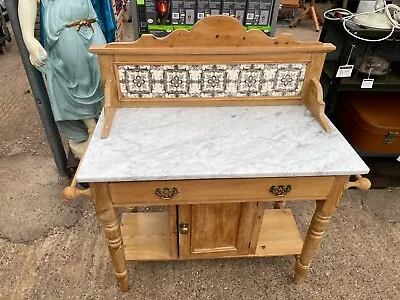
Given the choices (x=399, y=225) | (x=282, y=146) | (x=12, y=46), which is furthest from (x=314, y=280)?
(x=12, y=46)

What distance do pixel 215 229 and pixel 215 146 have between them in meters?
0.48

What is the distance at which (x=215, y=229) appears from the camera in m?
1.56

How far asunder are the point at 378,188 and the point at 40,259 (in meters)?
2.19

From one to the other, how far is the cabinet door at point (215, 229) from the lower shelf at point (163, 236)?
0.09 meters

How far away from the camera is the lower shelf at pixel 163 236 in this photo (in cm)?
167

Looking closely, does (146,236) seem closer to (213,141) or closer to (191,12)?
(213,141)

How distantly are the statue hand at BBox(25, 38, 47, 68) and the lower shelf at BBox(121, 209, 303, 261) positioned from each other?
35.8 inches

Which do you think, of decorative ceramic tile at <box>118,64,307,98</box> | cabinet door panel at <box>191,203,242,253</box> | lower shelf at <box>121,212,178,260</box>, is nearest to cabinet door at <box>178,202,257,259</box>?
cabinet door panel at <box>191,203,242,253</box>

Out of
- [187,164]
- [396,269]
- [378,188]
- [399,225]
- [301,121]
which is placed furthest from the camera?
[378,188]

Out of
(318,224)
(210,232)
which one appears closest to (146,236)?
(210,232)

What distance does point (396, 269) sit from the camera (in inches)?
71.2

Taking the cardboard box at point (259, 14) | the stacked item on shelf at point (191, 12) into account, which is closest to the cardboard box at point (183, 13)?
the stacked item on shelf at point (191, 12)

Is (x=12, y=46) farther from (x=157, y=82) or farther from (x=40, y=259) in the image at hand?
(x=157, y=82)

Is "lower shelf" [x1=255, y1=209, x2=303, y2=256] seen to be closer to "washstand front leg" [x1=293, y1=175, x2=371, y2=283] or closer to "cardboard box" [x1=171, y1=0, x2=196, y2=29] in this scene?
"washstand front leg" [x1=293, y1=175, x2=371, y2=283]
